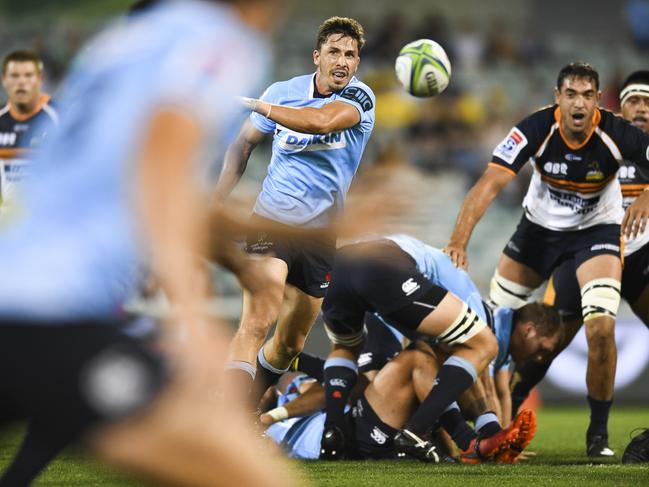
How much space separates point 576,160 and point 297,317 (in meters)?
2.27

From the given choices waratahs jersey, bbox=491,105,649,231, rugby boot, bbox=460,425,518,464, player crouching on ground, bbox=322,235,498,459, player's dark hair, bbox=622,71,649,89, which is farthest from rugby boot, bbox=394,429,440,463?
player's dark hair, bbox=622,71,649,89

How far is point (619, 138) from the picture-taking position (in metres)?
7.36

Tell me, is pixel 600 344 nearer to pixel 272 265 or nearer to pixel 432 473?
pixel 432 473

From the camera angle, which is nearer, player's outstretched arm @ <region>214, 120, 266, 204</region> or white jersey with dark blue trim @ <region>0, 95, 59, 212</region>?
player's outstretched arm @ <region>214, 120, 266, 204</region>

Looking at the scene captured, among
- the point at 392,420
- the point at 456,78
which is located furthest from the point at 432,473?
the point at 456,78

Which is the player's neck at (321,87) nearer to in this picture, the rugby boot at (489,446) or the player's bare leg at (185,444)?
the rugby boot at (489,446)

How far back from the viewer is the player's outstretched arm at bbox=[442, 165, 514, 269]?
6816 mm

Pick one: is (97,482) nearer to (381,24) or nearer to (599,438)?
(599,438)

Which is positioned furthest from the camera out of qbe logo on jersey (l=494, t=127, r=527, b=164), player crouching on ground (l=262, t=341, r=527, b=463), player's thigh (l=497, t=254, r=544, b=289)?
player's thigh (l=497, t=254, r=544, b=289)

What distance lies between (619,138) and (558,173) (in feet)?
1.61

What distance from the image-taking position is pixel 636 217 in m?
7.05

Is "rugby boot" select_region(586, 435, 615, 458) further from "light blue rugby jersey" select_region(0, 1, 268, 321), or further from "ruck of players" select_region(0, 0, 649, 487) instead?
"light blue rugby jersey" select_region(0, 1, 268, 321)

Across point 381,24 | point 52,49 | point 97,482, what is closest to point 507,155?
point 97,482

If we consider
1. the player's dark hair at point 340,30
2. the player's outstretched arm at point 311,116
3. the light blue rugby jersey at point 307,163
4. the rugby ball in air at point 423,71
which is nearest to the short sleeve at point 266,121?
the light blue rugby jersey at point 307,163
